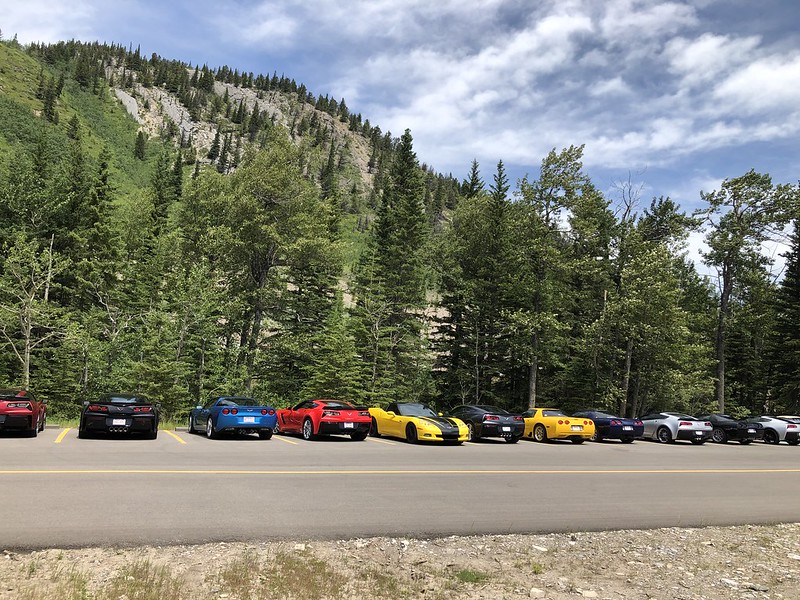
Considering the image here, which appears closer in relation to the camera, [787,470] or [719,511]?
[719,511]

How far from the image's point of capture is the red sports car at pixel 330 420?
56.9 ft

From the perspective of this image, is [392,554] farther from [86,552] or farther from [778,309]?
[778,309]

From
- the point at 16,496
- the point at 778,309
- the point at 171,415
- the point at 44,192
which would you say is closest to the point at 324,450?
the point at 16,496

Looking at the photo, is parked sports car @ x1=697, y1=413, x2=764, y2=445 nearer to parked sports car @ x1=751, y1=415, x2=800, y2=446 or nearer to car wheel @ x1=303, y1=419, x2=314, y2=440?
parked sports car @ x1=751, y1=415, x2=800, y2=446

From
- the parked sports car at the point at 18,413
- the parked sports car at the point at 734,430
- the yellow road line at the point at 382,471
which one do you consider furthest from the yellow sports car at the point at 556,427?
the parked sports car at the point at 18,413

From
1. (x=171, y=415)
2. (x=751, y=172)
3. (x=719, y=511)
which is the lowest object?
(x=171, y=415)

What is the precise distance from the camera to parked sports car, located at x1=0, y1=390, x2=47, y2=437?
1439 cm

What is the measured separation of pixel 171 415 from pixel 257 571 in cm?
2099

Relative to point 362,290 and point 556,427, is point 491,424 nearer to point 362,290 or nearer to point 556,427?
point 556,427

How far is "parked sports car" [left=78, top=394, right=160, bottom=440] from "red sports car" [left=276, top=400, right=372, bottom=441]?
4.56m

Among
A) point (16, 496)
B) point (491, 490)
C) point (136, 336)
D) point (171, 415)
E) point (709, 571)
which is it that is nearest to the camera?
point (709, 571)

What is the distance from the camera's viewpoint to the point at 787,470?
14.8 meters

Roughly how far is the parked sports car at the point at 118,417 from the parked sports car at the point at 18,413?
1.17 m

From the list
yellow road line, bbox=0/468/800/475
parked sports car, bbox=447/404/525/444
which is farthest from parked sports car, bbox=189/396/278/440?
parked sports car, bbox=447/404/525/444
